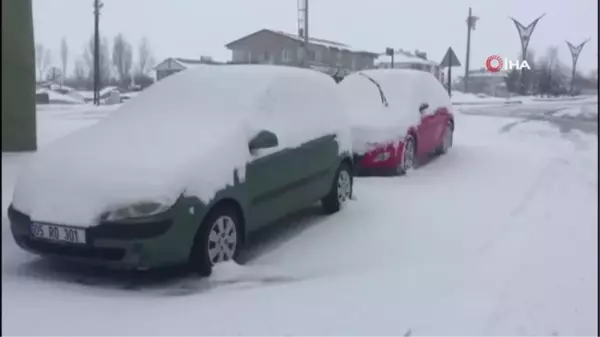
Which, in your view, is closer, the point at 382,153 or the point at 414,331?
the point at 414,331

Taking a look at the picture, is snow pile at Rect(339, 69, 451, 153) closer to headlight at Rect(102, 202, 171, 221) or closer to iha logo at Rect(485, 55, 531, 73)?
headlight at Rect(102, 202, 171, 221)

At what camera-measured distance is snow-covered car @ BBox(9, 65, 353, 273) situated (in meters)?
3.83

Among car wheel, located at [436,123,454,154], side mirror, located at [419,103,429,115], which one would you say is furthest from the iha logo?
car wheel, located at [436,123,454,154]

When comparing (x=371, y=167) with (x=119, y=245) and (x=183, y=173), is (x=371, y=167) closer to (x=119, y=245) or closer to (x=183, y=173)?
(x=183, y=173)

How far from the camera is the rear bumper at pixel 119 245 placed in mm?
3814

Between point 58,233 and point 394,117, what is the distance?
17.2ft

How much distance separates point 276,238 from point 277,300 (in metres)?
1.66

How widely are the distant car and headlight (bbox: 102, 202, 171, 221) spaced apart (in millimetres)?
4283

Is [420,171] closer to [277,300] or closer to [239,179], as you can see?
[239,179]

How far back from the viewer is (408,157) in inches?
333

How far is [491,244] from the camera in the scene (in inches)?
181

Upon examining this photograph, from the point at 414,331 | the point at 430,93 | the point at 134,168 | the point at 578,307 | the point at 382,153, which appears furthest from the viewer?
the point at 430,93

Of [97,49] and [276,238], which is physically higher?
[97,49]

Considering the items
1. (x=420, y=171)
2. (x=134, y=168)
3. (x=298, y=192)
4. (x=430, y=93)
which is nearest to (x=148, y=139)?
(x=134, y=168)
